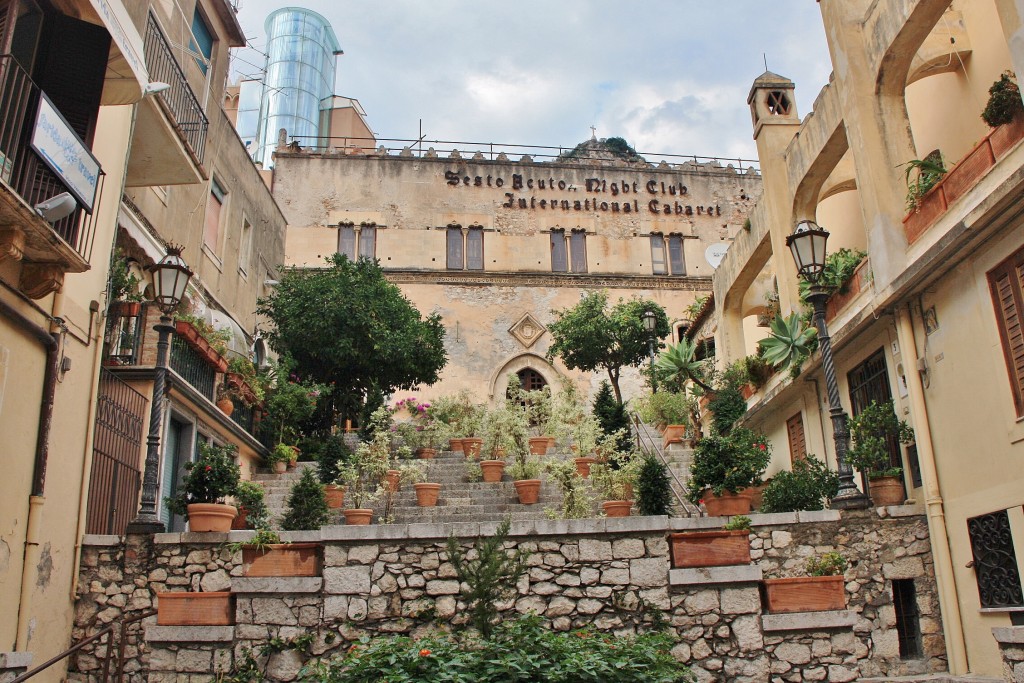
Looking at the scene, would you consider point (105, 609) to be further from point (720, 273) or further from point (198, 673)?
point (720, 273)

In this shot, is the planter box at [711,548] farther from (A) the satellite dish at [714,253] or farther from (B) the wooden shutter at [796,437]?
(A) the satellite dish at [714,253]

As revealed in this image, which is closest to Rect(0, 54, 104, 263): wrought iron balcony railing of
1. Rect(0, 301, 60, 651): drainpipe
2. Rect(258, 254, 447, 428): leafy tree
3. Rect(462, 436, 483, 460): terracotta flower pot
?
Rect(0, 301, 60, 651): drainpipe

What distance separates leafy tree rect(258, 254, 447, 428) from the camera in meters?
19.0

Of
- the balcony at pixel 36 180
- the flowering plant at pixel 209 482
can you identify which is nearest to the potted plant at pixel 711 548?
the flowering plant at pixel 209 482

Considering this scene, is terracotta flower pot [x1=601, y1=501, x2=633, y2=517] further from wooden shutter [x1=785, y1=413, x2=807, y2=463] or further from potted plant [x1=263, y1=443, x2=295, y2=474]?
potted plant [x1=263, y1=443, x2=295, y2=474]

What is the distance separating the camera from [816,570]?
28.7 ft

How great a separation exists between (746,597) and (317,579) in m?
4.03

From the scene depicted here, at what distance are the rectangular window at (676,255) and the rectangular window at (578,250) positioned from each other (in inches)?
119

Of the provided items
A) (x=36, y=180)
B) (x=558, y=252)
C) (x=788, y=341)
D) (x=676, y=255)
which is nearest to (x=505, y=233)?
(x=558, y=252)

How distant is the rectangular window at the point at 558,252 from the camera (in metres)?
30.2

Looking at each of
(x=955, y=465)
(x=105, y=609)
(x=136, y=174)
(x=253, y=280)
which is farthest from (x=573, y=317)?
(x=105, y=609)

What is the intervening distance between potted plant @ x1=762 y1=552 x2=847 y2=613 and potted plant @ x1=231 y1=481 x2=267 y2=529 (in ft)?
18.1

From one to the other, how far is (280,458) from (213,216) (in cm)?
570

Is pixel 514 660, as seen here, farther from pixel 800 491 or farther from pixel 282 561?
pixel 800 491
